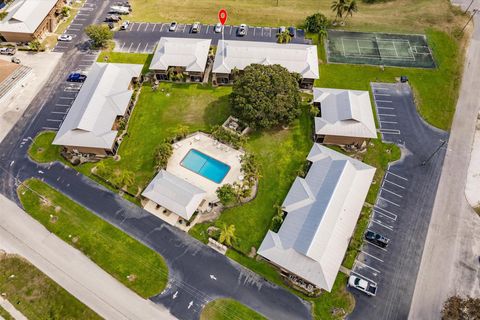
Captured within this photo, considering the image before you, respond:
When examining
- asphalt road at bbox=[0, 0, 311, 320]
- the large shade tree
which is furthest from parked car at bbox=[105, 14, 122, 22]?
the large shade tree

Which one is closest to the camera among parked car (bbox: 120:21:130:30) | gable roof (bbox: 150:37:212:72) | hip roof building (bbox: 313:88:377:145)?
hip roof building (bbox: 313:88:377:145)

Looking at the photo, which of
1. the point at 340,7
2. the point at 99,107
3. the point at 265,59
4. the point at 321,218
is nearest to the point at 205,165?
the point at 321,218

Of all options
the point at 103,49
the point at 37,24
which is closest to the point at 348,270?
the point at 103,49

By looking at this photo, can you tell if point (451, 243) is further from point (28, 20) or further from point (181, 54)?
point (28, 20)

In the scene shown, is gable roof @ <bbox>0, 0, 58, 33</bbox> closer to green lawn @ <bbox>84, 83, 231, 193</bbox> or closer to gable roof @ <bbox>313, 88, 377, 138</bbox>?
green lawn @ <bbox>84, 83, 231, 193</bbox>

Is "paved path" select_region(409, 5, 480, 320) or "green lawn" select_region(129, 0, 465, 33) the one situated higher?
"green lawn" select_region(129, 0, 465, 33)
